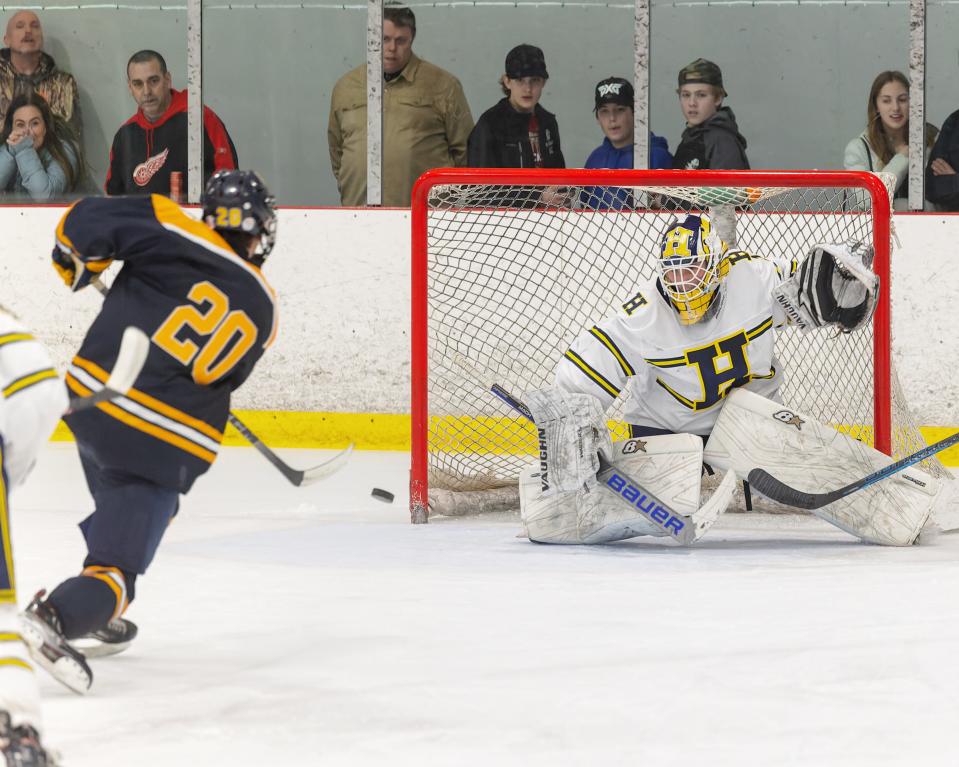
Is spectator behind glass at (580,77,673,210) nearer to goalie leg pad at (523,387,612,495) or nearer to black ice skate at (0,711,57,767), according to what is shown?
goalie leg pad at (523,387,612,495)

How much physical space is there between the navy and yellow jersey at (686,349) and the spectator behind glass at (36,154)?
2879 millimetres

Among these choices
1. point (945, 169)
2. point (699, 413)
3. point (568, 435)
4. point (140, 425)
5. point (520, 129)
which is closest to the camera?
point (140, 425)

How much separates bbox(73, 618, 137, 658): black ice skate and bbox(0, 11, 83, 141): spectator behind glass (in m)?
3.81

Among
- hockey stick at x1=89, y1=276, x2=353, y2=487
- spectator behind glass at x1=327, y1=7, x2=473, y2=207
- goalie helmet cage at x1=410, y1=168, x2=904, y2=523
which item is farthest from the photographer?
spectator behind glass at x1=327, y1=7, x2=473, y2=207

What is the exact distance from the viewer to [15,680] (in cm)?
163

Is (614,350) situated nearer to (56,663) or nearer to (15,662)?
(56,663)

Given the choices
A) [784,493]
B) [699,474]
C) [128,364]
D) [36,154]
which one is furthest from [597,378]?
[36,154]

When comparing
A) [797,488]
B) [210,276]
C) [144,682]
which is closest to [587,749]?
[144,682]

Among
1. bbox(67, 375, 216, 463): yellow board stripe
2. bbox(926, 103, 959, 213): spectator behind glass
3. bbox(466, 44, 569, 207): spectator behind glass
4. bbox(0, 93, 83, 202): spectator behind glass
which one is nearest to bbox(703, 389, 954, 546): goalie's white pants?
bbox(67, 375, 216, 463): yellow board stripe

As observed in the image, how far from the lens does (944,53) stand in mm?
5277

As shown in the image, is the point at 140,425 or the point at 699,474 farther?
the point at 699,474

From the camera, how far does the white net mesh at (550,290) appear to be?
14.3 ft

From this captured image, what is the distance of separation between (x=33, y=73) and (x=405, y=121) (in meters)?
1.53

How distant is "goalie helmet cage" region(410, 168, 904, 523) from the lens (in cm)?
403
